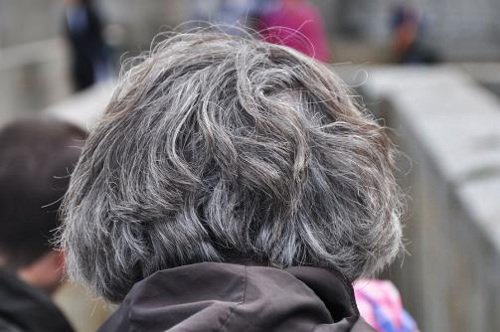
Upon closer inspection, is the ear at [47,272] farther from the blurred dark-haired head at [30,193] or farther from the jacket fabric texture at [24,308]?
the jacket fabric texture at [24,308]

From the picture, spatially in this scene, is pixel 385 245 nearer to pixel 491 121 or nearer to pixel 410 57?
pixel 491 121

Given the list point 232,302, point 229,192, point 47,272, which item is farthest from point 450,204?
point 232,302

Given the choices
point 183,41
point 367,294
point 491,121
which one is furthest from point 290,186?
point 491,121

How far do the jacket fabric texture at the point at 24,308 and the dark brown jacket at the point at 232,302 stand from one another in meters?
0.83

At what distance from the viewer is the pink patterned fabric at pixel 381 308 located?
2162 millimetres

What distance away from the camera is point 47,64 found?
12211 mm

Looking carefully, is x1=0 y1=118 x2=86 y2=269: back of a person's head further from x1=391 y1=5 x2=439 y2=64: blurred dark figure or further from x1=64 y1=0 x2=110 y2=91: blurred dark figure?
x1=391 y1=5 x2=439 y2=64: blurred dark figure

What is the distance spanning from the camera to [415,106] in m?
6.18

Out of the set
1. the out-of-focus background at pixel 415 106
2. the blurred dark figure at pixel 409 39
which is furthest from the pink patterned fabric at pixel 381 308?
the blurred dark figure at pixel 409 39

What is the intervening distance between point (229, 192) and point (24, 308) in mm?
942

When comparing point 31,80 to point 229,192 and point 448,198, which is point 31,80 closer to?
point 448,198

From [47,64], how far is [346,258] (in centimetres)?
1121

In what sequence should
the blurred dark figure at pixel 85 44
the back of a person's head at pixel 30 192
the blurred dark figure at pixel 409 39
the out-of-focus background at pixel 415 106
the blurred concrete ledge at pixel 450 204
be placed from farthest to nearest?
the blurred dark figure at pixel 409 39 → the blurred dark figure at pixel 85 44 → the out-of-focus background at pixel 415 106 → the blurred concrete ledge at pixel 450 204 → the back of a person's head at pixel 30 192

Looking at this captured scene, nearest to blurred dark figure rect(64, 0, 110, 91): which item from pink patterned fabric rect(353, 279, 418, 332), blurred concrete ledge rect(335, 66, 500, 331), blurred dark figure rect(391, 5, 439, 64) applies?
blurred dark figure rect(391, 5, 439, 64)
